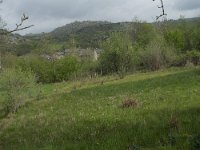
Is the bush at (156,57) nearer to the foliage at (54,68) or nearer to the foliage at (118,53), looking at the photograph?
the foliage at (118,53)

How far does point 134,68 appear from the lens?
232ft

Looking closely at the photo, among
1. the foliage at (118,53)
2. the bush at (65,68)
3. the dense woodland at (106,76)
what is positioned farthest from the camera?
the bush at (65,68)

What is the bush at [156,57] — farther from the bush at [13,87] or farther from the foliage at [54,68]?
the bush at [13,87]

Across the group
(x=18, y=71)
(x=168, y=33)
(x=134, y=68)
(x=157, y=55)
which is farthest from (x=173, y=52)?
(x=18, y=71)

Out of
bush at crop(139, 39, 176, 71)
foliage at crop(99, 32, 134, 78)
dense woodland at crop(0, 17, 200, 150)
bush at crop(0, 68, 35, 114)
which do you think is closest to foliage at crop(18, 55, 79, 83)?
dense woodland at crop(0, 17, 200, 150)

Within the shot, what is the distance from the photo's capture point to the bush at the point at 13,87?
31.2m

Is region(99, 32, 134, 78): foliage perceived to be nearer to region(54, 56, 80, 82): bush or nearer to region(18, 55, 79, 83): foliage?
region(18, 55, 79, 83): foliage

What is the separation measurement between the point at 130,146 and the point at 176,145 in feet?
4.13

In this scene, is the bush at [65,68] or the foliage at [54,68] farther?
the foliage at [54,68]

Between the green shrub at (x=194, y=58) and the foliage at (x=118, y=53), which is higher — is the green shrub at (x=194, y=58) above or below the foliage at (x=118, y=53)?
below

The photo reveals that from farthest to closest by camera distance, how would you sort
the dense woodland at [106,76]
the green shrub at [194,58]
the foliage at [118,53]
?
1. the foliage at [118,53]
2. the green shrub at [194,58]
3. the dense woodland at [106,76]

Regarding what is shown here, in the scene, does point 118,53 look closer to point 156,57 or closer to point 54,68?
point 156,57

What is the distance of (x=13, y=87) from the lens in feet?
103

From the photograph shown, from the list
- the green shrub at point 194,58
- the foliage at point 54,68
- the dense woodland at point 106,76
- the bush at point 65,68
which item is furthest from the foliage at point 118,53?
the bush at point 65,68
